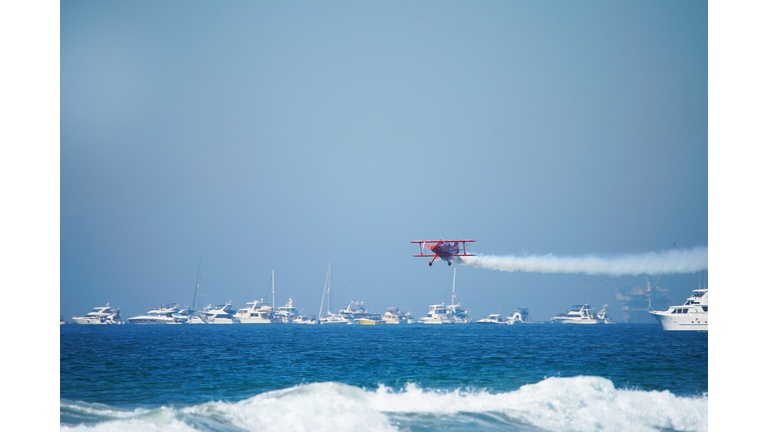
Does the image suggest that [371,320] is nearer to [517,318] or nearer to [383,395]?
[517,318]

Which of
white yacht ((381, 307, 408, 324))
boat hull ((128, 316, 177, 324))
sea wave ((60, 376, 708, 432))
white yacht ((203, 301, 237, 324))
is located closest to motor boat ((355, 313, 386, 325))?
white yacht ((381, 307, 408, 324))

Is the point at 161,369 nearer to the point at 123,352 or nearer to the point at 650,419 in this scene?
the point at 123,352

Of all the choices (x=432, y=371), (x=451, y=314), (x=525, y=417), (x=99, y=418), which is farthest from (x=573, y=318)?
(x=99, y=418)

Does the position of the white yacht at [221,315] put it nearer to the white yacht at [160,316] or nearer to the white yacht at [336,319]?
the white yacht at [160,316]

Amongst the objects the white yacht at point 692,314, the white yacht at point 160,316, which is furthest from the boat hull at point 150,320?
the white yacht at point 692,314

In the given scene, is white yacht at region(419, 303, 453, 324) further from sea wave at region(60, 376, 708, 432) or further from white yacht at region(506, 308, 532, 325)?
sea wave at region(60, 376, 708, 432)

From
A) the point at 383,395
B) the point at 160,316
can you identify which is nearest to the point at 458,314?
the point at 160,316
